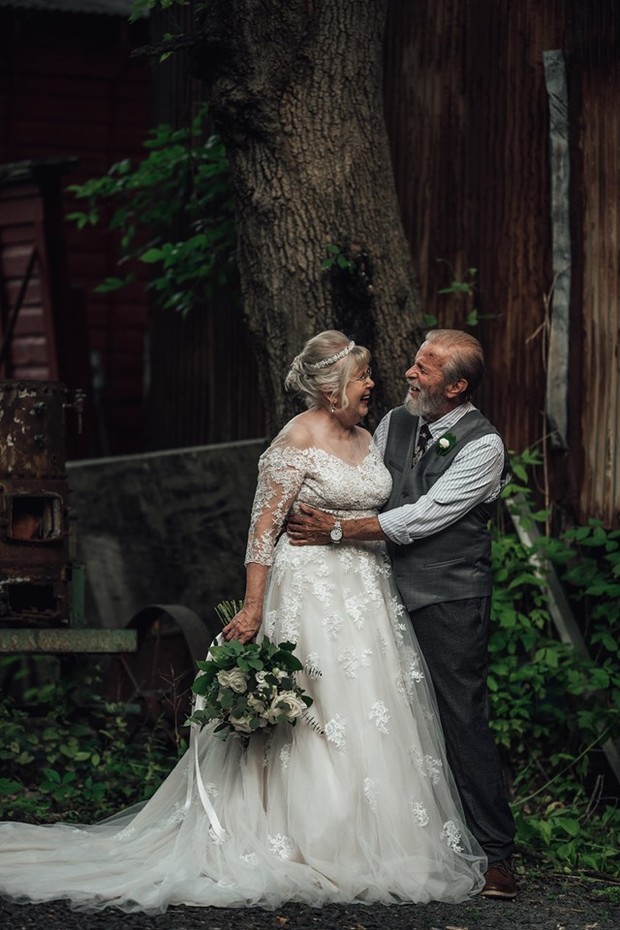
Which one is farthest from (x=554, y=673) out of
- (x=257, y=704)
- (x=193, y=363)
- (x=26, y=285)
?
(x=26, y=285)

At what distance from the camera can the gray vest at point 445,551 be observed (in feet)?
18.6

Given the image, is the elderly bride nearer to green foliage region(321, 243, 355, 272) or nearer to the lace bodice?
the lace bodice

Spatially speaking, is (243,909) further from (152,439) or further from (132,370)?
(132,370)

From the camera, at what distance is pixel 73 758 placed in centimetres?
724

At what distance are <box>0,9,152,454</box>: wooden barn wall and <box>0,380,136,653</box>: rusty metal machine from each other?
8963 millimetres

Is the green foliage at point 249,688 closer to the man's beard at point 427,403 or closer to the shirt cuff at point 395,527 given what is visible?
the shirt cuff at point 395,527

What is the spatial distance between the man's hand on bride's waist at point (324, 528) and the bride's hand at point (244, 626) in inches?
13.7

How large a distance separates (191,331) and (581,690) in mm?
5306

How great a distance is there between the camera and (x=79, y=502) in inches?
421

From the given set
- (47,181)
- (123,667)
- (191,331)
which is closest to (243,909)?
(123,667)

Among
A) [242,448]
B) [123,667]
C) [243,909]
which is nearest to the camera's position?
[243,909]

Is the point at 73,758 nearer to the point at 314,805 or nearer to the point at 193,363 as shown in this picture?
the point at 314,805

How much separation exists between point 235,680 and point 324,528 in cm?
73

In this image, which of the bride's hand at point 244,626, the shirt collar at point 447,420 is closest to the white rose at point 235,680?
the bride's hand at point 244,626
